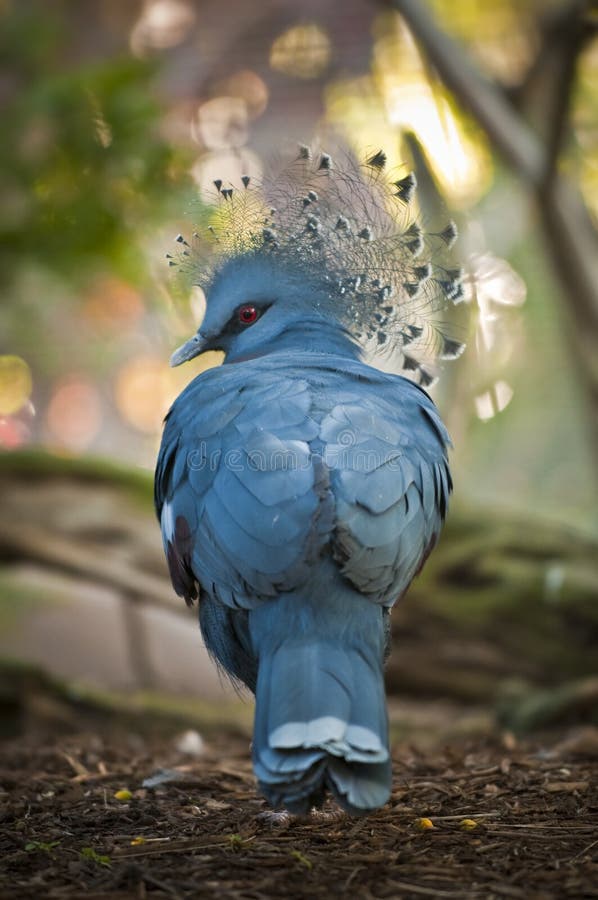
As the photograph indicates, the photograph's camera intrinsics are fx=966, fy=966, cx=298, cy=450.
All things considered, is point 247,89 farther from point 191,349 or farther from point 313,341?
point 313,341

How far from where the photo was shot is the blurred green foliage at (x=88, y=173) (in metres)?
5.85

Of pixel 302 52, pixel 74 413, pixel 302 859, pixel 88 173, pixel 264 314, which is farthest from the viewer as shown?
pixel 74 413

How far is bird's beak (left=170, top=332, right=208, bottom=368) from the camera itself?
349 centimetres

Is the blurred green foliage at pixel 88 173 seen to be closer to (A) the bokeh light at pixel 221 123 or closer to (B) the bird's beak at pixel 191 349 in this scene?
(A) the bokeh light at pixel 221 123

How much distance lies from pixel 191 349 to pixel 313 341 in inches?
18.6

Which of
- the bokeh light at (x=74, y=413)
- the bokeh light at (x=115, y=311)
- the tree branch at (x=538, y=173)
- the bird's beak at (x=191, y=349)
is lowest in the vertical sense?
the bird's beak at (x=191, y=349)

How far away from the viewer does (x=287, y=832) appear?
271 cm

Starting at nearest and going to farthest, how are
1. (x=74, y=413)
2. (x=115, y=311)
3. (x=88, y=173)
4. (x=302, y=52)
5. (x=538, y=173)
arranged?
(x=538, y=173) < (x=88, y=173) < (x=302, y=52) < (x=115, y=311) < (x=74, y=413)

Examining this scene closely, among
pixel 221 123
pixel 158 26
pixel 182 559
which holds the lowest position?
pixel 182 559

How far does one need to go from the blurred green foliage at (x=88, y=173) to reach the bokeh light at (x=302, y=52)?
280 centimetres

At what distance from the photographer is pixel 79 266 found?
239 inches

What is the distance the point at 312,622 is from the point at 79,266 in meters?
4.20

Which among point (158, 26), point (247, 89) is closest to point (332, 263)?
point (247, 89)

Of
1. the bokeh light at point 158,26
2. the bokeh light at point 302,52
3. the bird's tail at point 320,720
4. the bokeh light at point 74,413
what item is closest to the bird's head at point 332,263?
the bird's tail at point 320,720
